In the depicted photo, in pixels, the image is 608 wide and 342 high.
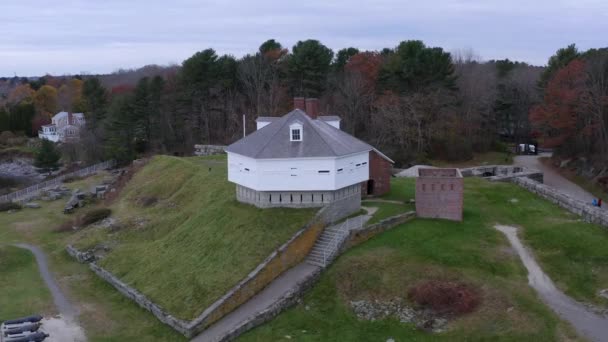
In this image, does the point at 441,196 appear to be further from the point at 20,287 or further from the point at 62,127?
the point at 62,127

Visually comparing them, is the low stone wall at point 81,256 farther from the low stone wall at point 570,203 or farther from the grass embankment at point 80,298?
the low stone wall at point 570,203

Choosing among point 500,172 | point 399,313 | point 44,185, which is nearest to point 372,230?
point 399,313

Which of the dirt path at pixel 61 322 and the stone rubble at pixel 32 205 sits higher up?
the stone rubble at pixel 32 205

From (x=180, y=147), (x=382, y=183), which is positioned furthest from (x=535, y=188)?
(x=180, y=147)

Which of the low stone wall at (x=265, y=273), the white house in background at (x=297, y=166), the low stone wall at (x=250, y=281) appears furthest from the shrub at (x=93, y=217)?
the low stone wall at (x=265, y=273)

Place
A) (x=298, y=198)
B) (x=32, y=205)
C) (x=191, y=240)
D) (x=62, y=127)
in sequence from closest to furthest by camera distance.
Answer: (x=298, y=198), (x=191, y=240), (x=32, y=205), (x=62, y=127)

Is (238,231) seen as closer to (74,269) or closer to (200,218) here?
(200,218)

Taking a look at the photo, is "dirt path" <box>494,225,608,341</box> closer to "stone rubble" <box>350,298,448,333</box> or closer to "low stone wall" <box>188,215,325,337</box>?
"stone rubble" <box>350,298,448,333</box>

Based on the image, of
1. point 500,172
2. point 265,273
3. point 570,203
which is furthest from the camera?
point 500,172
